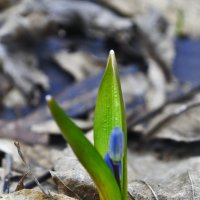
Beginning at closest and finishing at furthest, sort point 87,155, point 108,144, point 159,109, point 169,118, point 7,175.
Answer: point 87,155 → point 108,144 → point 7,175 → point 169,118 → point 159,109

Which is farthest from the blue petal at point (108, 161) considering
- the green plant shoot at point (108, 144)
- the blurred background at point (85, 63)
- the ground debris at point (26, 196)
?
the blurred background at point (85, 63)

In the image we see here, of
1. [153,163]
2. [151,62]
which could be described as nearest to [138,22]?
[151,62]

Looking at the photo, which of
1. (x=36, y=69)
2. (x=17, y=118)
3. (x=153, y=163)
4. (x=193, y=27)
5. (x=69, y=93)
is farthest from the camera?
(x=193, y=27)

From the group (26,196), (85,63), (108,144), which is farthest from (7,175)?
(85,63)

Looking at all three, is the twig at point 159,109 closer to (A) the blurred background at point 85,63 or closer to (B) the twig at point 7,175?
(A) the blurred background at point 85,63

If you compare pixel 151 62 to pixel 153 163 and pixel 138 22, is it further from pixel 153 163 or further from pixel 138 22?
pixel 153 163

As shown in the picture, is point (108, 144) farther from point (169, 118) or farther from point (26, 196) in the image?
point (169, 118)
